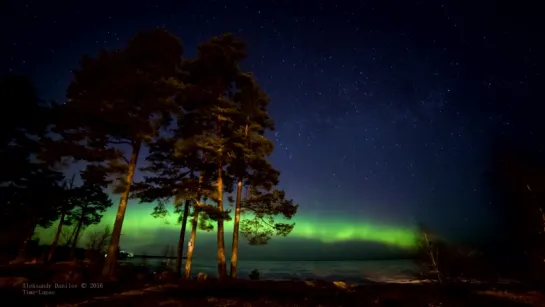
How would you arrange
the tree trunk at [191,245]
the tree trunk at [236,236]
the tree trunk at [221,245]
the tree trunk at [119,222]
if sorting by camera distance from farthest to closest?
1. the tree trunk at [191,245]
2. the tree trunk at [236,236]
3. the tree trunk at [221,245]
4. the tree trunk at [119,222]

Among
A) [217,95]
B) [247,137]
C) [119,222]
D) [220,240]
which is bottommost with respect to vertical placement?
[220,240]

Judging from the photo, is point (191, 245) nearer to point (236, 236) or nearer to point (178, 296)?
point (236, 236)

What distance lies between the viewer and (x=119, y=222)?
16188 millimetres

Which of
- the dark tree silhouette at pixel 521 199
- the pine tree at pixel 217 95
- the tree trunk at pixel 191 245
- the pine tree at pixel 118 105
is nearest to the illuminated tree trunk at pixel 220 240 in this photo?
the pine tree at pixel 217 95

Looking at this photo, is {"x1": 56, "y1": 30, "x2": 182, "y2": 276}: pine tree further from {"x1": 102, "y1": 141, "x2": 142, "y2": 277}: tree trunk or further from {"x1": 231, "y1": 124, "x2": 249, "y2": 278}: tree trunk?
{"x1": 231, "y1": 124, "x2": 249, "y2": 278}: tree trunk

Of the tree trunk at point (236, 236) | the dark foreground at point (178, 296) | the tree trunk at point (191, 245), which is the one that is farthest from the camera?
the tree trunk at point (191, 245)

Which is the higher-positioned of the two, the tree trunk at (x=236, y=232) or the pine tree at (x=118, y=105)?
the pine tree at (x=118, y=105)

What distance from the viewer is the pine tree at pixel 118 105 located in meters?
15.8

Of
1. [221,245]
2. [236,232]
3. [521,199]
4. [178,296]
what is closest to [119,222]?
[221,245]

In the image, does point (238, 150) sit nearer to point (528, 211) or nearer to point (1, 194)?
point (1, 194)

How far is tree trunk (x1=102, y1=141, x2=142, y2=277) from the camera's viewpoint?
617 inches

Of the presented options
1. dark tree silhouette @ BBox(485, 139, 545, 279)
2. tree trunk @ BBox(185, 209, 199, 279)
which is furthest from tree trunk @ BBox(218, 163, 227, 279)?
dark tree silhouette @ BBox(485, 139, 545, 279)

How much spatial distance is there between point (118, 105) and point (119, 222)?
6.73 metres

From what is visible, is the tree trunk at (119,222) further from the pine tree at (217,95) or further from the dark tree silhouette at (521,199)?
the dark tree silhouette at (521,199)
